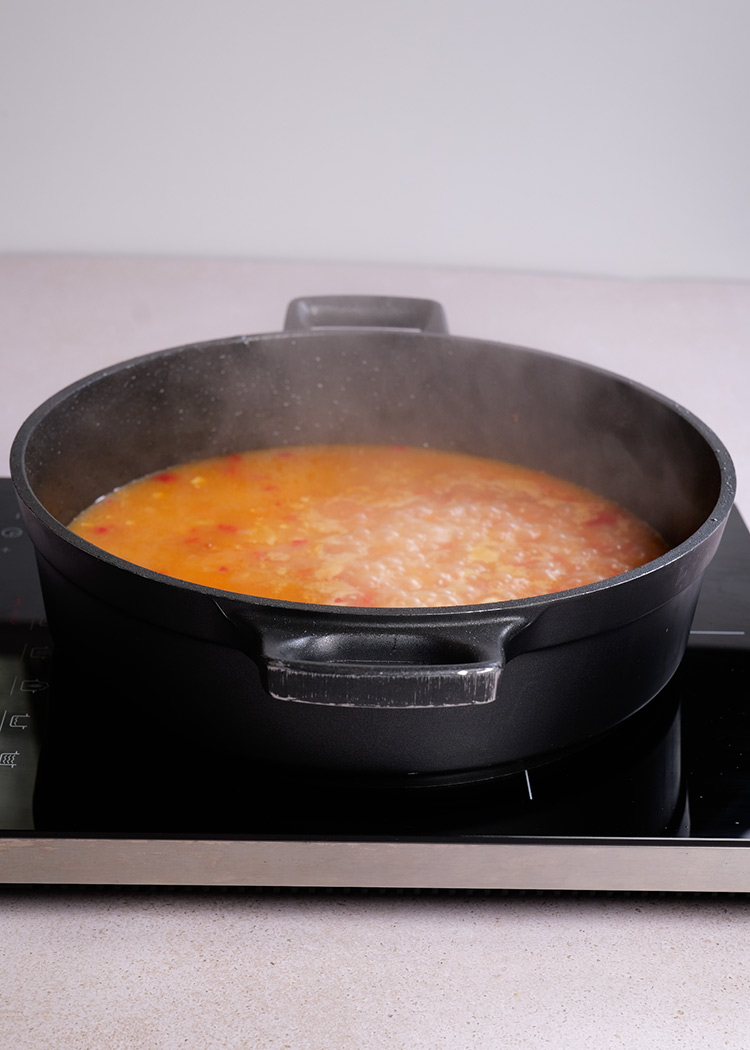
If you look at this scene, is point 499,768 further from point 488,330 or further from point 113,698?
point 488,330

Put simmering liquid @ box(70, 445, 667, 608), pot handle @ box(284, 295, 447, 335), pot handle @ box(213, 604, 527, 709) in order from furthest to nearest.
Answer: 1. pot handle @ box(284, 295, 447, 335)
2. simmering liquid @ box(70, 445, 667, 608)
3. pot handle @ box(213, 604, 527, 709)

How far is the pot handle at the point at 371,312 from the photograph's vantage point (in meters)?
1.47

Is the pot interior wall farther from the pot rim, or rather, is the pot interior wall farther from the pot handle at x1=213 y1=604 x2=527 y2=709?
the pot handle at x1=213 y1=604 x2=527 y2=709

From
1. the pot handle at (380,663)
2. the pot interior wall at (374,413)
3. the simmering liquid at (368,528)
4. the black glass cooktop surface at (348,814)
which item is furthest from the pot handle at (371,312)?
the pot handle at (380,663)

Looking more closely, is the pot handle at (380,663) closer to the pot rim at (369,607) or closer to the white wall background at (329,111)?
the pot rim at (369,607)

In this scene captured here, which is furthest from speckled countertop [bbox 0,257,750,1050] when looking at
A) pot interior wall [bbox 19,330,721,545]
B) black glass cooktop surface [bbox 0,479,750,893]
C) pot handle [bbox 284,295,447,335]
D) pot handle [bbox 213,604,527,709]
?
pot handle [bbox 284,295,447,335]

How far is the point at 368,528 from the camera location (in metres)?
1.32

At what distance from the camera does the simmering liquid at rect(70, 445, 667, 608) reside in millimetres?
1186

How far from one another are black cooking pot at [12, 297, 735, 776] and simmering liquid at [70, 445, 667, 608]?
0.25 ft

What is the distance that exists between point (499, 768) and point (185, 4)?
171cm

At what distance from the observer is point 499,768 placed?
35.3 inches

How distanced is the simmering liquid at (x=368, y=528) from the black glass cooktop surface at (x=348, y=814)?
25cm

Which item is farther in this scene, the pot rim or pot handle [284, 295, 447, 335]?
pot handle [284, 295, 447, 335]

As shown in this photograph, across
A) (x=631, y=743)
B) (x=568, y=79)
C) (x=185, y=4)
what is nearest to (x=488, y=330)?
(x=568, y=79)
